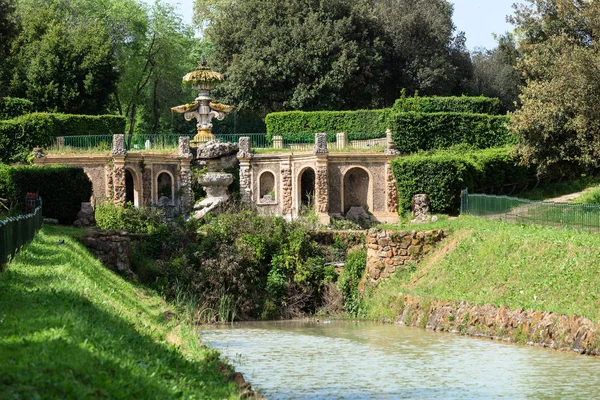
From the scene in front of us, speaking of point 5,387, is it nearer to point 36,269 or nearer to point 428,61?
point 36,269

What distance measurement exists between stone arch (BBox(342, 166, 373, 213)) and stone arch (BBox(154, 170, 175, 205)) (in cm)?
901

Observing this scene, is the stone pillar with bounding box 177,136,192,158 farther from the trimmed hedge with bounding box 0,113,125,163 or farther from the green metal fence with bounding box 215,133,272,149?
the trimmed hedge with bounding box 0,113,125,163

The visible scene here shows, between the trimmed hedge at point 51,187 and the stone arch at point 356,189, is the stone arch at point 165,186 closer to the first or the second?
the stone arch at point 356,189

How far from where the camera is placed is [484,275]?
37500 millimetres

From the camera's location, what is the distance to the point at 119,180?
56125 millimetres

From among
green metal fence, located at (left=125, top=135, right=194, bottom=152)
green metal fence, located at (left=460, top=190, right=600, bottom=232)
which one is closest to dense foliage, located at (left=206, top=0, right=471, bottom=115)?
green metal fence, located at (left=125, top=135, right=194, bottom=152)

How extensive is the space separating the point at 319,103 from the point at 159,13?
22.2m

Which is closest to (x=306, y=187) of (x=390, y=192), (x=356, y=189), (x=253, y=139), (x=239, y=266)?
(x=356, y=189)

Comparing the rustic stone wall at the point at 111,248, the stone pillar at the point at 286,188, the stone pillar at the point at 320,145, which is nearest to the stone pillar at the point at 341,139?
the stone pillar at the point at 320,145

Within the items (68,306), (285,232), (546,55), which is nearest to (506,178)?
(546,55)

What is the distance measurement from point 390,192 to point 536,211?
1825 cm

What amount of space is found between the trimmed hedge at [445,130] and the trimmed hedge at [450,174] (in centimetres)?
254

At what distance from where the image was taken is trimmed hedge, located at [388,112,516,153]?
59.3m

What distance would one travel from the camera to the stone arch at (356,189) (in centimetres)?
5897
